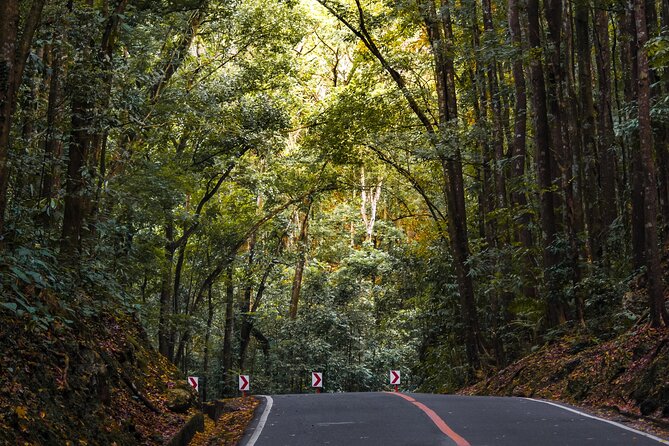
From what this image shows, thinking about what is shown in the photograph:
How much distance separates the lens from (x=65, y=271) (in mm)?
11016

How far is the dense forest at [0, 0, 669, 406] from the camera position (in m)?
12.7

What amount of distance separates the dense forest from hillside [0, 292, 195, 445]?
20 centimetres

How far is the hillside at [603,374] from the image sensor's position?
1212 centimetres

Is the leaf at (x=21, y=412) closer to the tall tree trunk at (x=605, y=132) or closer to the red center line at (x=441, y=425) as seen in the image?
the red center line at (x=441, y=425)

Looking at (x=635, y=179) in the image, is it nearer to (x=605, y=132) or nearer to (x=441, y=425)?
(x=605, y=132)

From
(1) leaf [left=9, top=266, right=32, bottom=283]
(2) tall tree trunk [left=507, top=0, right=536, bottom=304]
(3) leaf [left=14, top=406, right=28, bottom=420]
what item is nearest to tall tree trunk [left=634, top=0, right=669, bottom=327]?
(2) tall tree trunk [left=507, top=0, right=536, bottom=304]

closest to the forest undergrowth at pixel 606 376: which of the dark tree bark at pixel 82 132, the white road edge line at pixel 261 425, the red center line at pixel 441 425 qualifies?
the red center line at pixel 441 425

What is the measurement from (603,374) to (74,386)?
1051 cm

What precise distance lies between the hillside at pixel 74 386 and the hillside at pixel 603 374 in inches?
286

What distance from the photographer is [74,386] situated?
28.2ft

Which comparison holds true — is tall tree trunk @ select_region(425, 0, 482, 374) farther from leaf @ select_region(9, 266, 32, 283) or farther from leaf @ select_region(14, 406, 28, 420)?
leaf @ select_region(14, 406, 28, 420)

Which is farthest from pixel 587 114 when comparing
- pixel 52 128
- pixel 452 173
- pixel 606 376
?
pixel 52 128

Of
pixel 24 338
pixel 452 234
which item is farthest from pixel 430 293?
pixel 24 338

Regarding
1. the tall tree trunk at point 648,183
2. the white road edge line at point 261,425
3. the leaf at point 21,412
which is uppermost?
the tall tree trunk at point 648,183
